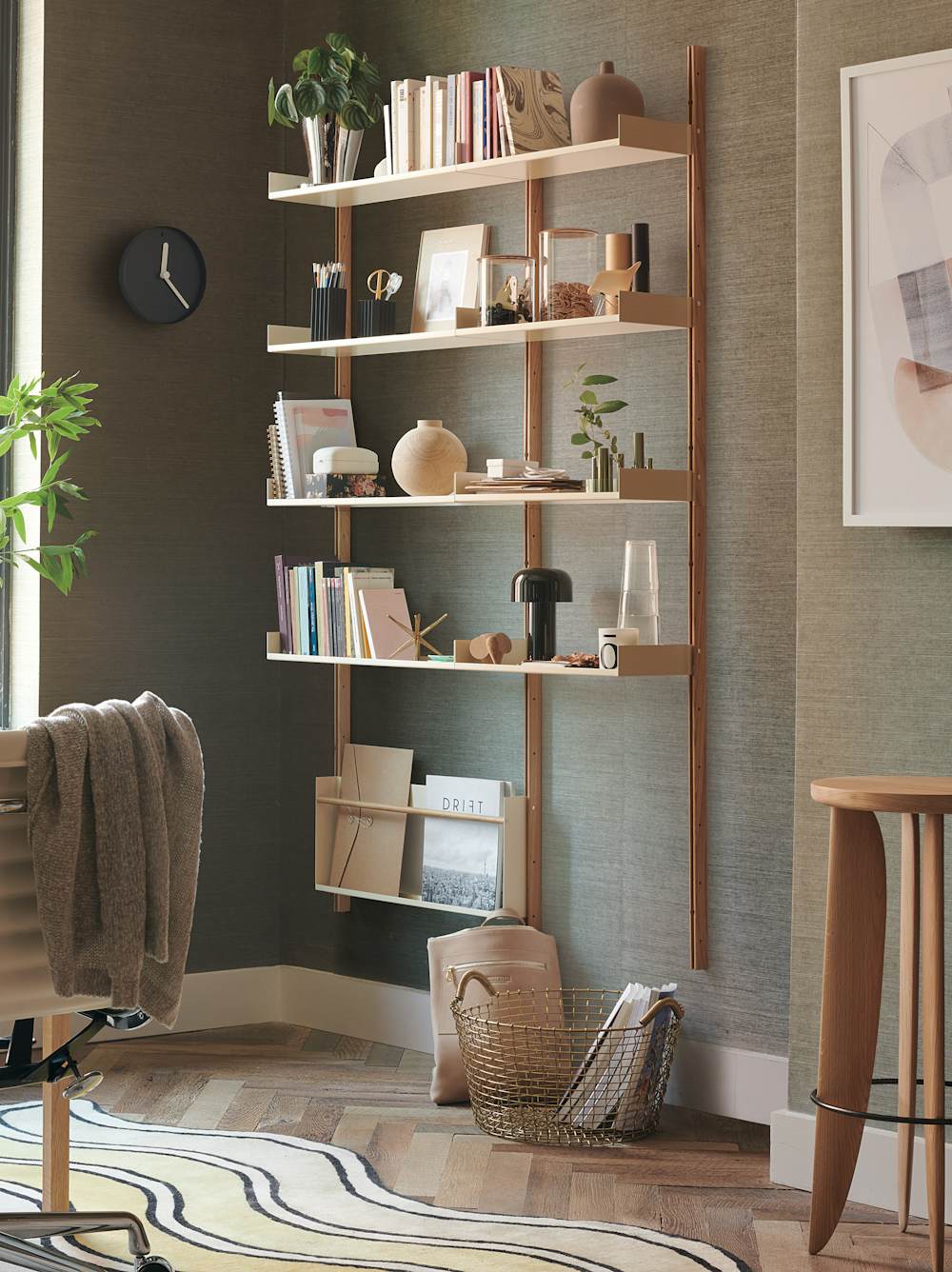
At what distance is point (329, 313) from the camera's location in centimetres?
436

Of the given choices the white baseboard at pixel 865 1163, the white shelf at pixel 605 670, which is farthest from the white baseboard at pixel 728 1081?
the white shelf at pixel 605 670

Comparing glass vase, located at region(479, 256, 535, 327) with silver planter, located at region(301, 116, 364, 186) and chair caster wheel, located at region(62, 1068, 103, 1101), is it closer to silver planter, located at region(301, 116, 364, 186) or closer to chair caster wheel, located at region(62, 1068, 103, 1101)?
silver planter, located at region(301, 116, 364, 186)

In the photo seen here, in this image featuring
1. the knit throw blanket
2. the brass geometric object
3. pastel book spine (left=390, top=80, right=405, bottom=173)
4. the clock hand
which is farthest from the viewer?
the clock hand

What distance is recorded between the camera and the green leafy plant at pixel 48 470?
378 cm

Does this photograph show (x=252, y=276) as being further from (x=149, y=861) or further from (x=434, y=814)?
(x=149, y=861)

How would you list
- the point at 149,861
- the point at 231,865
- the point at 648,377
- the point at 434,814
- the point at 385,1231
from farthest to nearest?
the point at 231,865 < the point at 434,814 < the point at 648,377 < the point at 385,1231 < the point at 149,861

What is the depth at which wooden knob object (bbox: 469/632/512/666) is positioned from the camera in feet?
13.1

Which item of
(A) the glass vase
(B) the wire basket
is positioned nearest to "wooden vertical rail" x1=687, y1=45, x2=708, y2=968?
(B) the wire basket

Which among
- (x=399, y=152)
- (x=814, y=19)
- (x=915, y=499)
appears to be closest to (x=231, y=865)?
(x=399, y=152)

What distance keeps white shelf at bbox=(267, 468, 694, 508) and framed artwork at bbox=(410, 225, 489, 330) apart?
445mm

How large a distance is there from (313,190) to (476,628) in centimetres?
116

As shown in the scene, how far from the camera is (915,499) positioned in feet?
10.4

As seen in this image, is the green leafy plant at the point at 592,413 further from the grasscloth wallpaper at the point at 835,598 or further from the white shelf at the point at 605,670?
the grasscloth wallpaper at the point at 835,598

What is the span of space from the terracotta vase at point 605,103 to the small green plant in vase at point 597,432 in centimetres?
54
